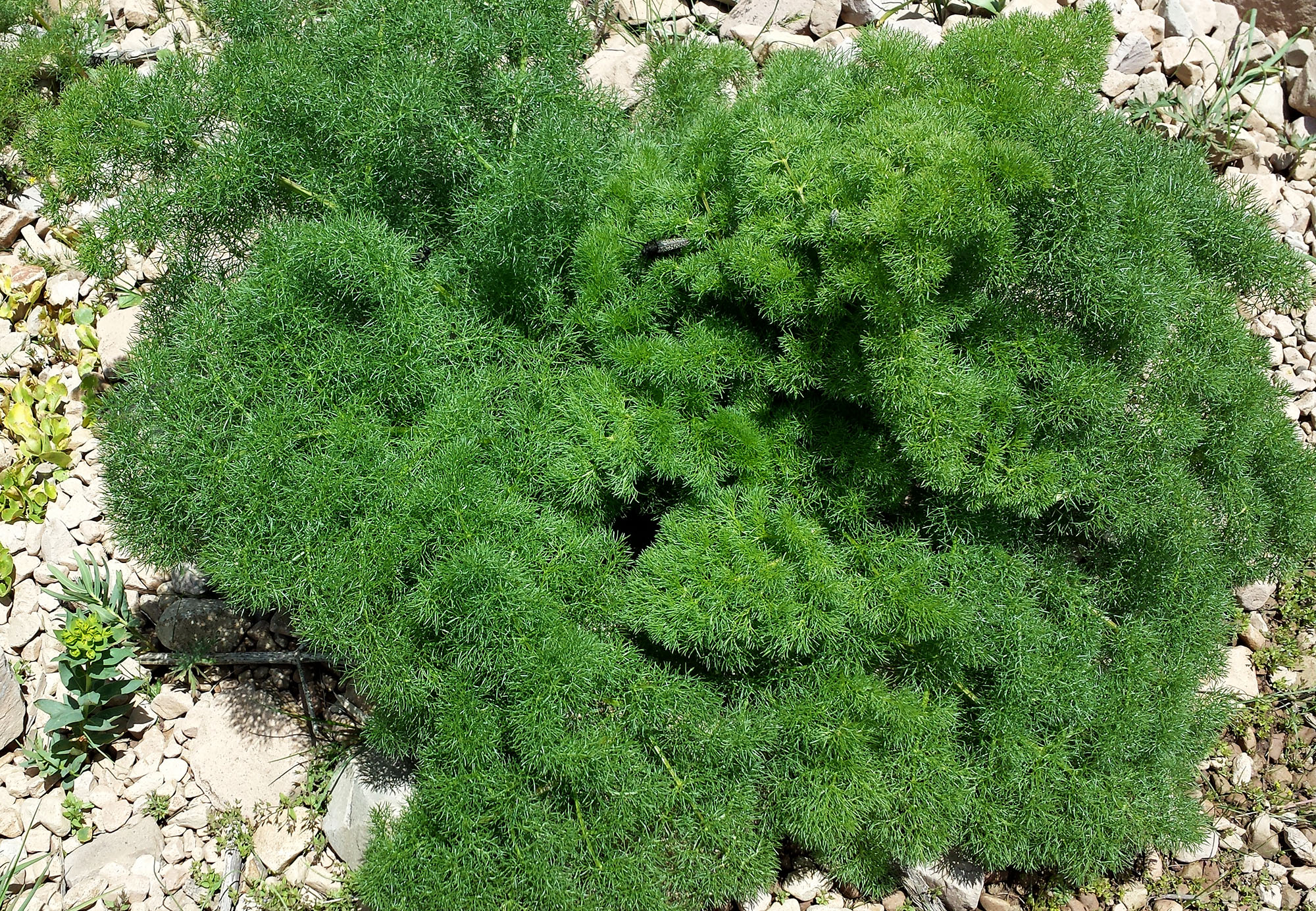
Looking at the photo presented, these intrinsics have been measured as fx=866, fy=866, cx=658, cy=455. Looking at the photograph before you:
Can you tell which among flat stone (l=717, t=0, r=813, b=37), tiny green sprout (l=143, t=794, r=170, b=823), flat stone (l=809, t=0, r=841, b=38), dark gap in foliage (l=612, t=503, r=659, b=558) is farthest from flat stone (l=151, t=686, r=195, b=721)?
flat stone (l=809, t=0, r=841, b=38)

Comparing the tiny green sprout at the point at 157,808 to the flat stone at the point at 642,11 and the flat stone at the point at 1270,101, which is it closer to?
the flat stone at the point at 642,11

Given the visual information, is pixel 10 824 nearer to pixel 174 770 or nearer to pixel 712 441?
pixel 174 770

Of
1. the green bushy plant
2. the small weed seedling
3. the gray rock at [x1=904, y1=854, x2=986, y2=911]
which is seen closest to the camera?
the green bushy plant

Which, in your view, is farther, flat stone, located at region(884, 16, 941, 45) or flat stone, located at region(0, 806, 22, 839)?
flat stone, located at region(884, 16, 941, 45)

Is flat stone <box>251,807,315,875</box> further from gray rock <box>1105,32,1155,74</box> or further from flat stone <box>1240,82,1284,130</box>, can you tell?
flat stone <box>1240,82,1284,130</box>

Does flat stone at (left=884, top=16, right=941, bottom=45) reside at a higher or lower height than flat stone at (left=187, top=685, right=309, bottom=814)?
higher

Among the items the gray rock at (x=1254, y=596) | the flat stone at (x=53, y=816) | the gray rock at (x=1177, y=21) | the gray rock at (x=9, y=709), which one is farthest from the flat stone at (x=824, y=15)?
the flat stone at (x=53, y=816)
